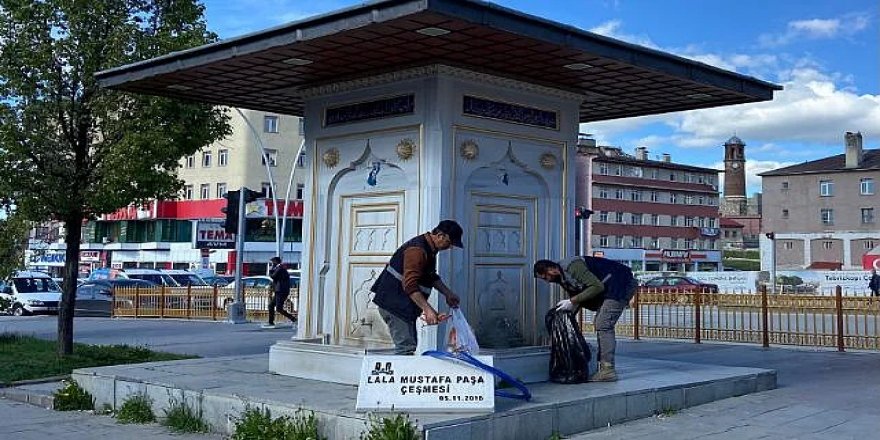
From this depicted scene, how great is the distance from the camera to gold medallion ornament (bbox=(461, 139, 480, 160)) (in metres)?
9.61

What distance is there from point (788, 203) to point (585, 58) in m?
72.9

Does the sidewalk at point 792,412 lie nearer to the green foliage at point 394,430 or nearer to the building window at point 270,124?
the green foliage at point 394,430

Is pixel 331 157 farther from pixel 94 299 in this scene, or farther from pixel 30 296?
pixel 30 296

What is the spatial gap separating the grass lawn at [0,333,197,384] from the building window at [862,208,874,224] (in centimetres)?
6910

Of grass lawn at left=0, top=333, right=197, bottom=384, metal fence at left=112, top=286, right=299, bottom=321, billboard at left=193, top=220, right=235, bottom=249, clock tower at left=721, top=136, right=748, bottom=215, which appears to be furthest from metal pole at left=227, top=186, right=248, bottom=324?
clock tower at left=721, top=136, right=748, bottom=215

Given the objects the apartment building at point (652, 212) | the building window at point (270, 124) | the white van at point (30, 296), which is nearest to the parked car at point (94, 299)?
the white van at point (30, 296)

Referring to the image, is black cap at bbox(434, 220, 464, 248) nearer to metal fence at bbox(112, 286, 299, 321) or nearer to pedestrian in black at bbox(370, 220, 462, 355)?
pedestrian in black at bbox(370, 220, 462, 355)

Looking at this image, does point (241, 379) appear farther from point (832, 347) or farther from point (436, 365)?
point (832, 347)

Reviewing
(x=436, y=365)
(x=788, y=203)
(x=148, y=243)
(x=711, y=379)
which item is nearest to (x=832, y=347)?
(x=711, y=379)

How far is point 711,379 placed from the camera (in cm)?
989

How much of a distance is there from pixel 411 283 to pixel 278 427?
1693 mm

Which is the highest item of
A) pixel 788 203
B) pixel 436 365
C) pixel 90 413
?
pixel 788 203

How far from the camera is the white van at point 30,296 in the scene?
98.5 feet

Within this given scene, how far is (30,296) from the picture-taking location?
1188 inches
